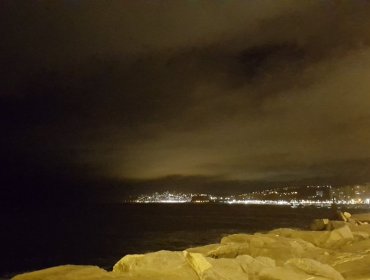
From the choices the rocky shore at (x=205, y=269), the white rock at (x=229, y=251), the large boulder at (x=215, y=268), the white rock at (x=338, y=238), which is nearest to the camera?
the large boulder at (x=215, y=268)

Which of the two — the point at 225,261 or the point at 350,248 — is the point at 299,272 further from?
the point at 350,248

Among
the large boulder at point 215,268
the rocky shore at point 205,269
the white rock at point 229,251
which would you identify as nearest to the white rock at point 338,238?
the rocky shore at point 205,269

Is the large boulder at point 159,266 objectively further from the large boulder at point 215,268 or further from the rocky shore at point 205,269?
the large boulder at point 215,268

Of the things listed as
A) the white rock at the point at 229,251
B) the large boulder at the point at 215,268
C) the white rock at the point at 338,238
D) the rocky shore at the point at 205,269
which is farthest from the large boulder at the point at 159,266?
the white rock at the point at 338,238

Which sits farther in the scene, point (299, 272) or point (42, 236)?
point (42, 236)

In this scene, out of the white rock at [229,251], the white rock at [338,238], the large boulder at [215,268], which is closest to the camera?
the large boulder at [215,268]

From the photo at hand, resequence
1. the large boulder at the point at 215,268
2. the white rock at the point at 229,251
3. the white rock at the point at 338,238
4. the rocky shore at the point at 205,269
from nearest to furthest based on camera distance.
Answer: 1. the large boulder at the point at 215,268
2. the rocky shore at the point at 205,269
3. the white rock at the point at 229,251
4. the white rock at the point at 338,238

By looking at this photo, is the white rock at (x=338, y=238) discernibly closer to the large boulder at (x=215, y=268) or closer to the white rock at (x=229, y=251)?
the white rock at (x=229, y=251)

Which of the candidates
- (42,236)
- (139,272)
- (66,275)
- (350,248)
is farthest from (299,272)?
(42,236)

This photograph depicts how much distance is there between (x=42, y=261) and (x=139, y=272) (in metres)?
45.3

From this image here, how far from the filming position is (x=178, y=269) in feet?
38.1

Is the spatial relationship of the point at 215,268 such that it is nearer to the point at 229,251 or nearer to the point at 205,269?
the point at 205,269

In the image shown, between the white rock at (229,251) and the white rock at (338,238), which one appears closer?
the white rock at (229,251)

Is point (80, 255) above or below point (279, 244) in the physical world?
below
